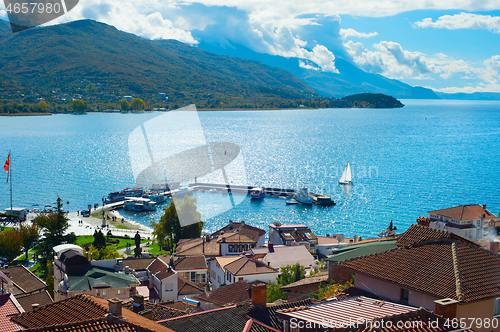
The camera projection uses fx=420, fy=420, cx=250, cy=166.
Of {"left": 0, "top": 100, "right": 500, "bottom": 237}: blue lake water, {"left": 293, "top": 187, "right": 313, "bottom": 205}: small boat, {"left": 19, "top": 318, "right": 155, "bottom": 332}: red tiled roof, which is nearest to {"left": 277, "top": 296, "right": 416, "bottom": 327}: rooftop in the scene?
{"left": 19, "top": 318, "right": 155, "bottom": 332}: red tiled roof

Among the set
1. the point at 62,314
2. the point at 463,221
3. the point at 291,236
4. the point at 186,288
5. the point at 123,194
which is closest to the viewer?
the point at 62,314

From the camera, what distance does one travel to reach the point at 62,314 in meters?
8.35

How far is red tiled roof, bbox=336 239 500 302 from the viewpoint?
8.85m

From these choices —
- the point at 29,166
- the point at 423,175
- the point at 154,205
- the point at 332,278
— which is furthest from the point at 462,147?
the point at 332,278

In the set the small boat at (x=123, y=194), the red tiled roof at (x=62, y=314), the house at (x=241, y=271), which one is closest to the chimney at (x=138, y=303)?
the red tiled roof at (x=62, y=314)

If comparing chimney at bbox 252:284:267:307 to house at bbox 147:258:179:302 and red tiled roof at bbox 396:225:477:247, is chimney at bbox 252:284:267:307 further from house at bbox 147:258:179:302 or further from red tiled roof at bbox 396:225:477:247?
house at bbox 147:258:179:302

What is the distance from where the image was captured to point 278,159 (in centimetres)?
11238

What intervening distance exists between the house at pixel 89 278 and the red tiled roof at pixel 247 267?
19.6 ft

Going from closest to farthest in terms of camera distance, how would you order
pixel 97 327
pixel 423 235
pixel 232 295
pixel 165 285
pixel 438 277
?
pixel 97 327, pixel 438 277, pixel 423 235, pixel 232 295, pixel 165 285

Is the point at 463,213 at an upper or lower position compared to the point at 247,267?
upper

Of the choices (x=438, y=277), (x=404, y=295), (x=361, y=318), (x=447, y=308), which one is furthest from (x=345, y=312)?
(x=438, y=277)

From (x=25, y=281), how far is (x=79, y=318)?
1695 centimetres

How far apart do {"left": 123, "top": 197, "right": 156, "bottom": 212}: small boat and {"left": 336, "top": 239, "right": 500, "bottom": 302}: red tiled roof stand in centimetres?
5918

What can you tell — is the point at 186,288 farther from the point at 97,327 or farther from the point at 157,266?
the point at 97,327
